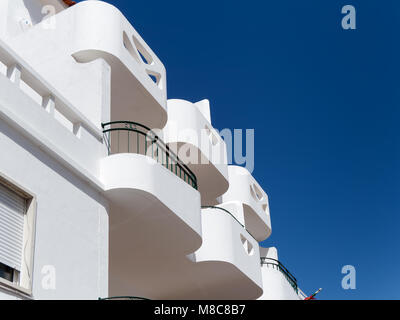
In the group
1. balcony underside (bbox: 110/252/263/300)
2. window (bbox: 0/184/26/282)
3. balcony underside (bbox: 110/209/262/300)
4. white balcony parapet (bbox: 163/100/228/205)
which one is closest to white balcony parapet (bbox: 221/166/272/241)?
white balcony parapet (bbox: 163/100/228/205)

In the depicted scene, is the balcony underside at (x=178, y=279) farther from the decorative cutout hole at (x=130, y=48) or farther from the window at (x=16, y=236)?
the window at (x=16, y=236)

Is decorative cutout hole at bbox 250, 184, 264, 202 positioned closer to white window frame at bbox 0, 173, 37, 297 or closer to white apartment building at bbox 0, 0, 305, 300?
white apartment building at bbox 0, 0, 305, 300

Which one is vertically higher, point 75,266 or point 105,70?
point 105,70

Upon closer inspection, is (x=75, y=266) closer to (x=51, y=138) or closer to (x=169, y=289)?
(x=51, y=138)

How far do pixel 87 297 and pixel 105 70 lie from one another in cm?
560

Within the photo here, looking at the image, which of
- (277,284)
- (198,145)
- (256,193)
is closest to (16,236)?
(198,145)

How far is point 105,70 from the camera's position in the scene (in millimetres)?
15336

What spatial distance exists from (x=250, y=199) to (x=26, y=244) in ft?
53.8

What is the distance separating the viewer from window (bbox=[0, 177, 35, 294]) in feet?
34.2

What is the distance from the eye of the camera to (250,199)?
26.6 m

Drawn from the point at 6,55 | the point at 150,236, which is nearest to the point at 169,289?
the point at 150,236

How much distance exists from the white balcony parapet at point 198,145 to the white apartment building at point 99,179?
0.15 ft

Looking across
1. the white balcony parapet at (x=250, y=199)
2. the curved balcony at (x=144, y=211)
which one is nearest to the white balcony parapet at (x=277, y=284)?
the white balcony parapet at (x=250, y=199)
